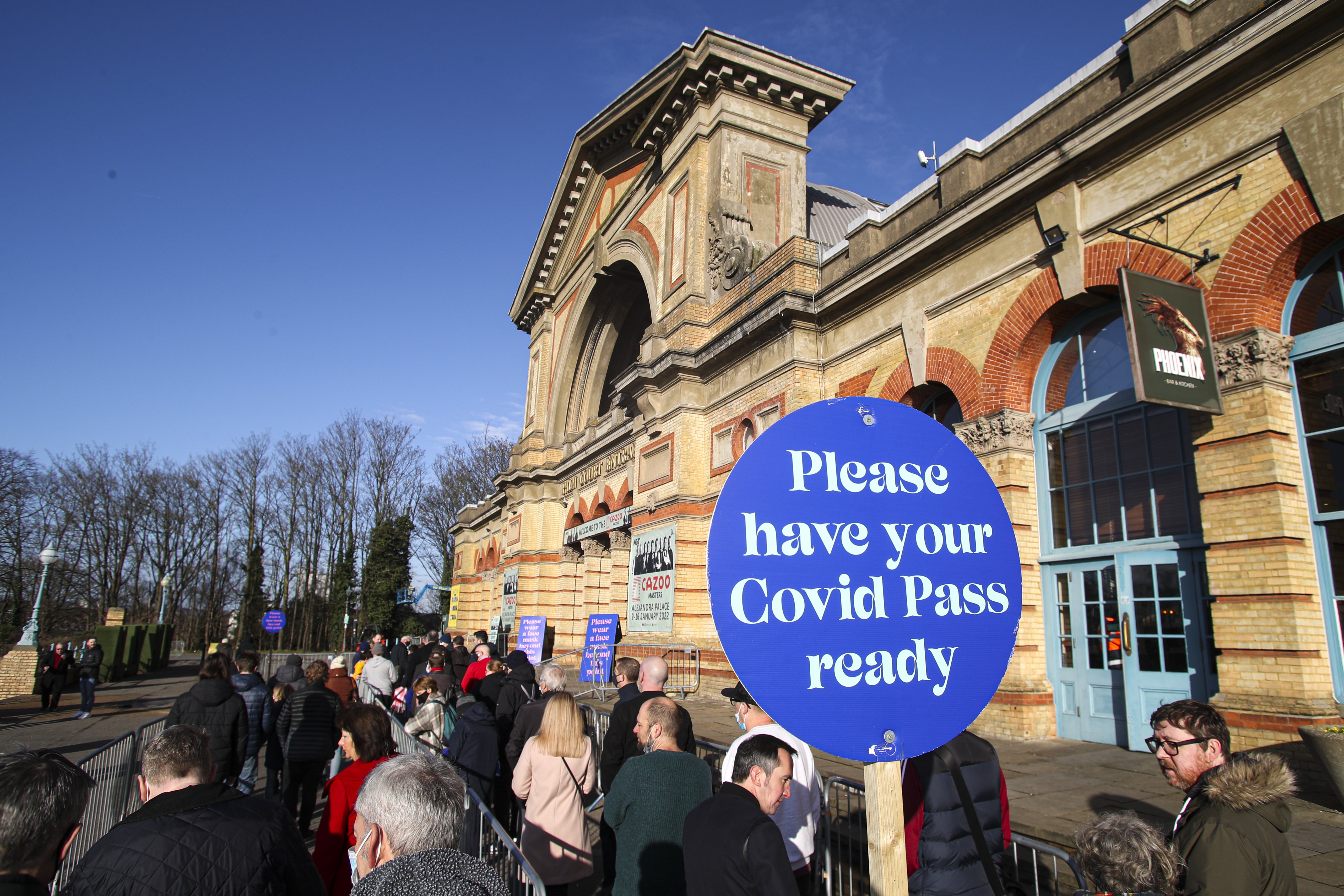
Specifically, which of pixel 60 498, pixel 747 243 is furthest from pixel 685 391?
pixel 60 498

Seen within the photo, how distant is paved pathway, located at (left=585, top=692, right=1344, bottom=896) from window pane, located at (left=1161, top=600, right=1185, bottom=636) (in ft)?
4.50

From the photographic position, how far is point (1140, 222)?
28.2ft

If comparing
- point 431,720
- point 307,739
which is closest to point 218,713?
point 307,739

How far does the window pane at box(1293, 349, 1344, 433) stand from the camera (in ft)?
23.8

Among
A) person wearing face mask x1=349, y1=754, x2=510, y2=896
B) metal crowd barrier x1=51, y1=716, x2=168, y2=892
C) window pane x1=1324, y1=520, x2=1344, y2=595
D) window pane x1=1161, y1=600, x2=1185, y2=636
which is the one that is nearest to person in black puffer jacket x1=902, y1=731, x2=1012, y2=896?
person wearing face mask x1=349, y1=754, x2=510, y2=896

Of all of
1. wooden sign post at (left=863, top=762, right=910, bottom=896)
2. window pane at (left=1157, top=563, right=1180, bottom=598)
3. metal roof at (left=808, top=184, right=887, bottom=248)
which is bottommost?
wooden sign post at (left=863, top=762, right=910, bottom=896)

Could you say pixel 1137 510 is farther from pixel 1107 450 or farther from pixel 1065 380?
pixel 1065 380

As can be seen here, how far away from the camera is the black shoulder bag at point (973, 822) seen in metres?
3.12

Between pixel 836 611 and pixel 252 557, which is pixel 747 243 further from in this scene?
pixel 252 557

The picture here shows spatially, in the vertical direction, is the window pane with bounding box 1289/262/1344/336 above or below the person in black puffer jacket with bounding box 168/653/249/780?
above

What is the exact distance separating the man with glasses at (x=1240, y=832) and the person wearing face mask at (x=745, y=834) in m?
1.38

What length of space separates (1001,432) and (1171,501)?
2.15m

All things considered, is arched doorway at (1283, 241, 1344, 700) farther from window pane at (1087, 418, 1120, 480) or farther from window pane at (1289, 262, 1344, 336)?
window pane at (1087, 418, 1120, 480)

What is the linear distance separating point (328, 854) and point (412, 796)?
1789 millimetres
